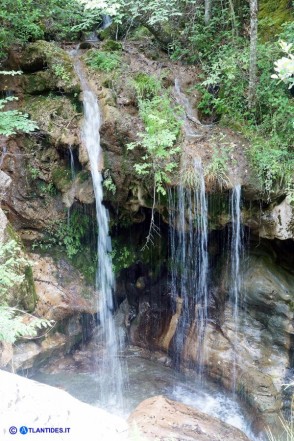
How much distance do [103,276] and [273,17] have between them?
251 inches

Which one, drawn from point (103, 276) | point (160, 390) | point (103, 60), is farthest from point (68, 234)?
point (103, 60)

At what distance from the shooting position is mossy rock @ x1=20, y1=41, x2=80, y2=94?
7.61 m

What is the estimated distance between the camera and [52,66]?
767 centimetres

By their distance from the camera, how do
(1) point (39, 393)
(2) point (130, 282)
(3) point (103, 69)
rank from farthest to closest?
(2) point (130, 282), (3) point (103, 69), (1) point (39, 393)

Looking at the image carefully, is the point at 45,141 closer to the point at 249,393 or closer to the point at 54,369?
the point at 54,369

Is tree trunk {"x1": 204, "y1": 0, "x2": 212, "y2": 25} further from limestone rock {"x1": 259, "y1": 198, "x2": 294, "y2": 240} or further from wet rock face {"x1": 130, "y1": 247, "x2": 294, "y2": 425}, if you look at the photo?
wet rock face {"x1": 130, "y1": 247, "x2": 294, "y2": 425}

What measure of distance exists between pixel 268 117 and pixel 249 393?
4.88 m

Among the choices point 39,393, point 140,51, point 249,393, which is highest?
point 140,51

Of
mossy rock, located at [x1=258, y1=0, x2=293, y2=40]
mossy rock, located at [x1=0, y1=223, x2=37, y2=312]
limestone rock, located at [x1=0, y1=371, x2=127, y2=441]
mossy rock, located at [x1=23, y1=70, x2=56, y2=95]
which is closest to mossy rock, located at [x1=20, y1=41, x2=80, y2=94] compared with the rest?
mossy rock, located at [x1=23, y1=70, x2=56, y2=95]

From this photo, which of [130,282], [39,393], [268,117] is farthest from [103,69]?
[39,393]

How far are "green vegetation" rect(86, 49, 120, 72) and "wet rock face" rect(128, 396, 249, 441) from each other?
20.7 feet

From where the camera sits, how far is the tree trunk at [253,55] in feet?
22.1

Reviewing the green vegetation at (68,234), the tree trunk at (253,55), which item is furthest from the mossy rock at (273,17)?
the green vegetation at (68,234)

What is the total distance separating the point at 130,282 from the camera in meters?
8.77
